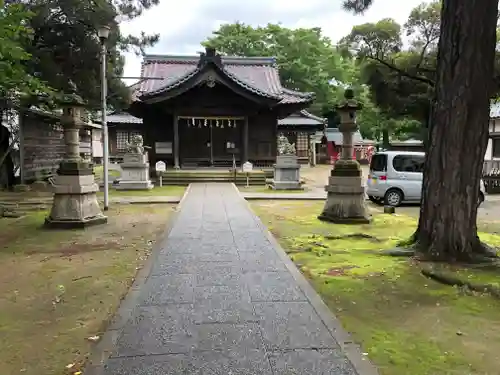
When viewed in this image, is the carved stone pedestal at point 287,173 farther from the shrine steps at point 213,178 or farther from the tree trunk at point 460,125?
the tree trunk at point 460,125

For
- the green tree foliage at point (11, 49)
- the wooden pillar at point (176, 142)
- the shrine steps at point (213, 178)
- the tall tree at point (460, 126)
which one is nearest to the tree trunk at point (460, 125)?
the tall tree at point (460, 126)

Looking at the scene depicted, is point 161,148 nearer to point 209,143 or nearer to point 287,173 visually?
point 209,143

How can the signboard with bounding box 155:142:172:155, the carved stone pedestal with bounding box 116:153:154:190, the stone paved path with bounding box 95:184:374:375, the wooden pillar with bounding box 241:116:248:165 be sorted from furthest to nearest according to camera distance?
1. the signboard with bounding box 155:142:172:155
2. the wooden pillar with bounding box 241:116:248:165
3. the carved stone pedestal with bounding box 116:153:154:190
4. the stone paved path with bounding box 95:184:374:375

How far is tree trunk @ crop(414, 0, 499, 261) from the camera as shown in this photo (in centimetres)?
613

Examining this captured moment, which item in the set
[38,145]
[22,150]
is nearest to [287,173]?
[22,150]

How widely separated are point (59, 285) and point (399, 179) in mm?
11290

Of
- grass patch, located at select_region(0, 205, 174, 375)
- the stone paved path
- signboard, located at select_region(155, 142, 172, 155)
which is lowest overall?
grass patch, located at select_region(0, 205, 174, 375)

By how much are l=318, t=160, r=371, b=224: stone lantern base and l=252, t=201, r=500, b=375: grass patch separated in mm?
1959

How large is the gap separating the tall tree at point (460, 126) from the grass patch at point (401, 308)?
26.3 inches

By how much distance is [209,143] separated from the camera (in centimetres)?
2452

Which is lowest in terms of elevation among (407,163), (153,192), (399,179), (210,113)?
(153,192)

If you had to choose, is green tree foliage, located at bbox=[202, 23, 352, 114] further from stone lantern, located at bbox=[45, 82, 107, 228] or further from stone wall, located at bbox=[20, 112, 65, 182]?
stone lantern, located at bbox=[45, 82, 107, 228]

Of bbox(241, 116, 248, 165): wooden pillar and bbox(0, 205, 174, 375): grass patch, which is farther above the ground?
bbox(241, 116, 248, 165): wooden pillar

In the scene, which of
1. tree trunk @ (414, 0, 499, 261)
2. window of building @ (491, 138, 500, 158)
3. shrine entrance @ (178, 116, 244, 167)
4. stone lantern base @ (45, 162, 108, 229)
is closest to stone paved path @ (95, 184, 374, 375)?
tree trunk @ (414, 0, 499, 261)
